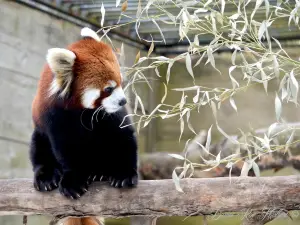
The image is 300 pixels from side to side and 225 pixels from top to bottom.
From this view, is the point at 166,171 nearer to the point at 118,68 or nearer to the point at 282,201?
the point at 118,68

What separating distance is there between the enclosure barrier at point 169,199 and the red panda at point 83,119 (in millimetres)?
80

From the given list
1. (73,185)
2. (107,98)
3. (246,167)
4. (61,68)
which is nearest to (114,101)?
(107,98)

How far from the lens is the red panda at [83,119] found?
7.67 ft

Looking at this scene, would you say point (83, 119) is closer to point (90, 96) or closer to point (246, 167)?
point (90, 96)

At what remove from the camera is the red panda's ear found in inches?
90.5

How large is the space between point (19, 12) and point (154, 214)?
231 cm

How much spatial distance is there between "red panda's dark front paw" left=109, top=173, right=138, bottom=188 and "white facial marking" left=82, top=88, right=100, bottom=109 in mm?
341

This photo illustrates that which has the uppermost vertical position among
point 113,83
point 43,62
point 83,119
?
point 43,62

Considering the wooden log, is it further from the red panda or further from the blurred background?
the blurred background

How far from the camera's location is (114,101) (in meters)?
2.33

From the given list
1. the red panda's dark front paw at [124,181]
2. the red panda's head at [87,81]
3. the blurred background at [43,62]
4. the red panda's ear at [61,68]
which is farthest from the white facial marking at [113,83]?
the blurred background at [43,62]

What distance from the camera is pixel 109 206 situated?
215 cm

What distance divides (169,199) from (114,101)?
494mm

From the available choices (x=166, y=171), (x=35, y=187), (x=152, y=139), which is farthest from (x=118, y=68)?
(x=152, y=139)
